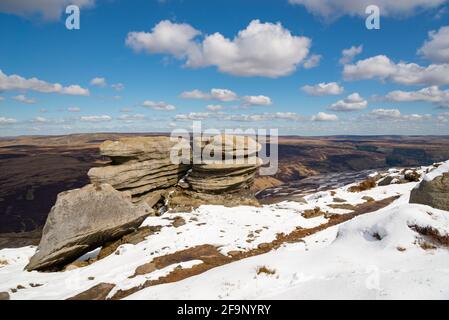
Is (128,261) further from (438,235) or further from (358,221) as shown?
(438,235)

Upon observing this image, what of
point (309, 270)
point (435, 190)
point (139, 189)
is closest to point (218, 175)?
point (139, 189)

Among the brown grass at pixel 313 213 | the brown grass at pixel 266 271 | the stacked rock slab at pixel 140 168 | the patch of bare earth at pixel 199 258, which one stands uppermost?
the stacked rock slab at pixel 140 168

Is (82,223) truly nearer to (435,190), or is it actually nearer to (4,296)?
(4,296)

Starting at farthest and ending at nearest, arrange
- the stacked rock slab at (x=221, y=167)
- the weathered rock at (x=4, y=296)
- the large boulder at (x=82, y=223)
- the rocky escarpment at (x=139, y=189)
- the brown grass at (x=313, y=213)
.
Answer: the stacked rock slab at (x=221, y=167) < the brown grass at (x=313, y=213) < the rocky escarpment at (x=139, y=189) < the large boulder at (x=82, y=223) < the weathered rock at (x=4, y=296)

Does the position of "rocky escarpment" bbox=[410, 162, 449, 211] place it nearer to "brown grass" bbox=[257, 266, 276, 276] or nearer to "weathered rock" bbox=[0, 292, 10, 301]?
"brown grass" bbox=[257, 266, 276, 276]

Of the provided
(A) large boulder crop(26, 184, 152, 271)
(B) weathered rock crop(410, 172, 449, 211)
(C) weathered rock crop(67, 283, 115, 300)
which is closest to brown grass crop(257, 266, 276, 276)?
(C) weathered rock crop(67, 283, 115, 300)

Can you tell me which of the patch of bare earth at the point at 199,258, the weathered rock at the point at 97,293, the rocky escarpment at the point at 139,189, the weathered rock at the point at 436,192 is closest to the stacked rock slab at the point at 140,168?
the rocky escarpment at the point at 139,189

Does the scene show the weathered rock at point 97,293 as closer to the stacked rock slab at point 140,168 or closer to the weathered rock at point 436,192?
the stacked rock slab at point 140,168

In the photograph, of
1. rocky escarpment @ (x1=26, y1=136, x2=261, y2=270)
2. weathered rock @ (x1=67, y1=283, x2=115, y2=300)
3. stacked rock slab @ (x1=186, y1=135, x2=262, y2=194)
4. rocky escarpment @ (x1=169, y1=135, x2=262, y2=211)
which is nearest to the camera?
weathered rock @ (x1=67, y1=283, x2=115, y2=300)
